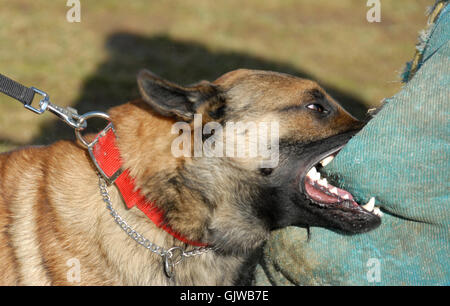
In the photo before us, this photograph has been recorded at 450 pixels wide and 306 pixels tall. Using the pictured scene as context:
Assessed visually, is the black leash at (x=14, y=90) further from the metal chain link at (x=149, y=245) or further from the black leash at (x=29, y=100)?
the metal chain link at (x=149, y=245)

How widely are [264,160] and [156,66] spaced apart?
15.8 ft

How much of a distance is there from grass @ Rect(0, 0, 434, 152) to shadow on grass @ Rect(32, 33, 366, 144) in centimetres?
2

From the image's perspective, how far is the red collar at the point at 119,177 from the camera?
94.3 inches

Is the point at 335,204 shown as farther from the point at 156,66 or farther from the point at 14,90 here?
the point at 156,66

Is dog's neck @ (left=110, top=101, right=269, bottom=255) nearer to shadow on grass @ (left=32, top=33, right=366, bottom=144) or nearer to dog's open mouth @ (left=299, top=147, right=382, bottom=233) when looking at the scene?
dog's open mouth @ (left=299, top=147, right=382, bottom=233)

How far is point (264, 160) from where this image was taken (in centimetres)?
250

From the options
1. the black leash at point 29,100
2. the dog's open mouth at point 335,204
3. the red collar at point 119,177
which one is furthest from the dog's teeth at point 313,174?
the black leash at point 29,100

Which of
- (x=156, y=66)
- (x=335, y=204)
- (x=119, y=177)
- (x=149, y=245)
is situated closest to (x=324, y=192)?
(x=335, y=204)

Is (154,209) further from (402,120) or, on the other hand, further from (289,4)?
(289,4)

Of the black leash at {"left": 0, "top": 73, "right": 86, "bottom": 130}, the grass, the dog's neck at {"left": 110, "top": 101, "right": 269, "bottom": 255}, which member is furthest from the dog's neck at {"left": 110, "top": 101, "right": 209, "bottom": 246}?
the grass

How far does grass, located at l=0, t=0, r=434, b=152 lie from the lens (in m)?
6.26

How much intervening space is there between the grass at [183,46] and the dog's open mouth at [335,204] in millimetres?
3330

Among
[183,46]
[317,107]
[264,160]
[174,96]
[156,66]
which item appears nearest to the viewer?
[174,96]

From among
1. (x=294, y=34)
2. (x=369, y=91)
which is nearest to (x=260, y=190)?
(x=369, y=91)
